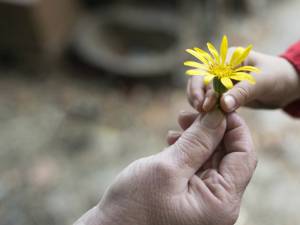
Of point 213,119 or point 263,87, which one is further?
point 263,87

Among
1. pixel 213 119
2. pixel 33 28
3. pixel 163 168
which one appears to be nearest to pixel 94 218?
pixel 163 168

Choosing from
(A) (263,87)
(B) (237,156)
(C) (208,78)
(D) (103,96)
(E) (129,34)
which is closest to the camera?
(C) (208,78)

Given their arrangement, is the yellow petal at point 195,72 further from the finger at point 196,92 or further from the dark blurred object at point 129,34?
the dark blurred object at point 129,34

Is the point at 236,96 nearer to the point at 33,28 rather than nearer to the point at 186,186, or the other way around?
the point at 186,186

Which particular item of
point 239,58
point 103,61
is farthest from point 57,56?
point 239,58

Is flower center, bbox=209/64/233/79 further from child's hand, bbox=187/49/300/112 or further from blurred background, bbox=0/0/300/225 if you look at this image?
blurred background, bbox=0/0/300/225

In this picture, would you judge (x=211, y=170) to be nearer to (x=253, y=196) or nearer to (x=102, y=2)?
(x=253, y=196)

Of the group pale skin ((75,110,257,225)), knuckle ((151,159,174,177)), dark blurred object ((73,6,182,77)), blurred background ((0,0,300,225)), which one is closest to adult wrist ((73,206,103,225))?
pale skin ((75,110,257,225))
